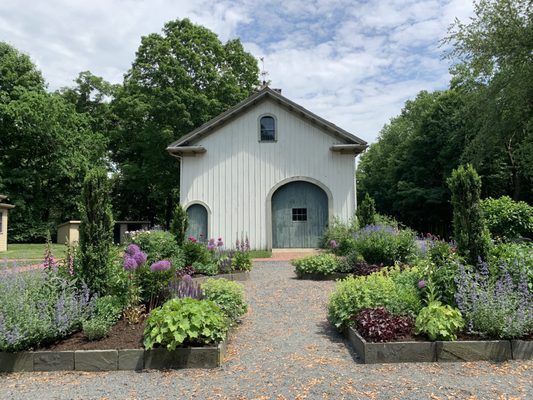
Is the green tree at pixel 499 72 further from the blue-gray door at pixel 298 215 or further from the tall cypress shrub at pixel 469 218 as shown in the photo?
the tall cypress shrub at pixel 469 218

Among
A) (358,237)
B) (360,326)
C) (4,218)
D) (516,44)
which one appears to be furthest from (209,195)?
(516,44)

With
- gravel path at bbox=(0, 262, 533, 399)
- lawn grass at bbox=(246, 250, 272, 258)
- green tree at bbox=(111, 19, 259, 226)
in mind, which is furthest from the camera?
green tree at bbox=(111, 19, 259, 226)

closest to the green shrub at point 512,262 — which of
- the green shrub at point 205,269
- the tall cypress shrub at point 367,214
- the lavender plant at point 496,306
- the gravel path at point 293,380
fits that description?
the lavender plant at point 496,306

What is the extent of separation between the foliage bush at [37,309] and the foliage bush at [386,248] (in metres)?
7.26

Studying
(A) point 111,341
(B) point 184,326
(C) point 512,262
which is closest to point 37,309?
(A) point 111,341

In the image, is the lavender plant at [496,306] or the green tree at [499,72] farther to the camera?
the green tree at [499,72]

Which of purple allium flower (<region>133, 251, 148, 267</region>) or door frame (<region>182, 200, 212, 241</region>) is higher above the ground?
door frame (<region>182, 200, 212, 241</region>)

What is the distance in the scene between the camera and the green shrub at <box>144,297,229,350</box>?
4871mm

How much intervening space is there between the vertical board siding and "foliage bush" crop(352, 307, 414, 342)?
1302cm

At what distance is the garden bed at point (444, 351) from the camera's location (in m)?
4.96

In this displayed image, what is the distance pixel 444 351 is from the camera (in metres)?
4.96

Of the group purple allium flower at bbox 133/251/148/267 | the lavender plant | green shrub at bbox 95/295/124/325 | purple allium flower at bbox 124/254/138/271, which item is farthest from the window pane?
the lavender plant

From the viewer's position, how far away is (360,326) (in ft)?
18.1

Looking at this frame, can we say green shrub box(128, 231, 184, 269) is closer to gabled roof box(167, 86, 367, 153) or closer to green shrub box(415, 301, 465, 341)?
green shrub box(415, 301, 465, 341)
